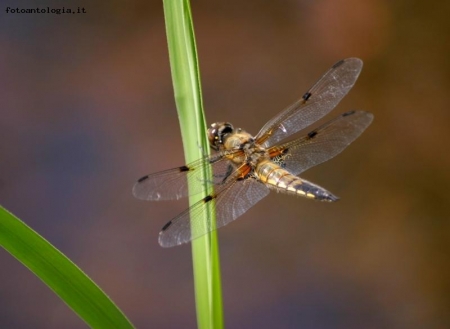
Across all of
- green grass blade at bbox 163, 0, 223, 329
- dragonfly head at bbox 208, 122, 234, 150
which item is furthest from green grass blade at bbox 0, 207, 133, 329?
dragonfly head at bbox 208, 122, 234, 150

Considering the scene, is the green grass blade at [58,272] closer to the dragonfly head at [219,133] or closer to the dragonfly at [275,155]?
the dragonfly at [275,155]

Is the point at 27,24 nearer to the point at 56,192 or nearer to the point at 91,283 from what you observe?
the point at 56,192

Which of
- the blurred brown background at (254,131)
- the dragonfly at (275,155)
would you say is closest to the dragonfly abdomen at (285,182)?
the dragonfly at (275,155)

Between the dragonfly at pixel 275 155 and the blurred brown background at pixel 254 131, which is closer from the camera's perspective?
the dragonfly at pixel 275 155

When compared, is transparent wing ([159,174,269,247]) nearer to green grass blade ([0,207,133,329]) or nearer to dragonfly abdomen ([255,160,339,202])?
dragonfly abdomen ([255,160,339,202])

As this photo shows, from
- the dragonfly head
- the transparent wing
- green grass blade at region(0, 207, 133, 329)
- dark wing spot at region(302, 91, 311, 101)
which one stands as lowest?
green grass blade at region(0, 207, 133, 329)

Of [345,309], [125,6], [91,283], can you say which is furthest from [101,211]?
[91,283]
